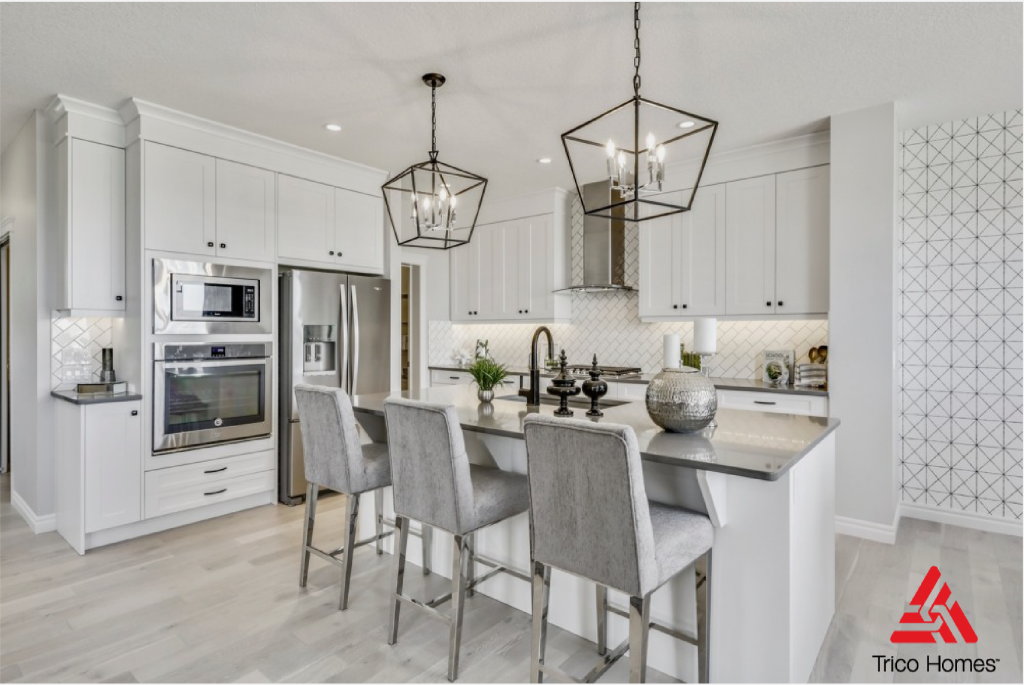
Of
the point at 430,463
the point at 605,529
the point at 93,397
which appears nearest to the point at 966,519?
the point at 605,529

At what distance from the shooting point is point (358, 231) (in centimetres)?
458

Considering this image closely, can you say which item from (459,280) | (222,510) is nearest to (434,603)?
(222,510)

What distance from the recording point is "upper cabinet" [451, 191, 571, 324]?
5.30 meters

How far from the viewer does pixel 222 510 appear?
3742 mm

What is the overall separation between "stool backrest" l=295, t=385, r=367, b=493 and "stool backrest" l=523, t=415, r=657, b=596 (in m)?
1.01

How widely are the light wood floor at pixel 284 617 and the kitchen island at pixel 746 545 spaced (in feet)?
0.47

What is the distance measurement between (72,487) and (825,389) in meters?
4.57

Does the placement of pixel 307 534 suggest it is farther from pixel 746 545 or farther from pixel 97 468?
pixel 746 545

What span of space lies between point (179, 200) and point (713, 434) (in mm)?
3358

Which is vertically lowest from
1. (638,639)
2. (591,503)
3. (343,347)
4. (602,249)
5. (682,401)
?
(638,639)

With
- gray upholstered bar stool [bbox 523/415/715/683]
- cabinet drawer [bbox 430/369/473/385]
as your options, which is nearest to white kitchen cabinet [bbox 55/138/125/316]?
cabinet drawer [bbox 430/369/473/385]

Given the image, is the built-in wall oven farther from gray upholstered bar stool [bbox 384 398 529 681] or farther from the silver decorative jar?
the silver decorative jar

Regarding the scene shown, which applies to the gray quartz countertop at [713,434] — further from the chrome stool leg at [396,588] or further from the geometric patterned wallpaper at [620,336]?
the geometric patterned wallpaper at [620,336]

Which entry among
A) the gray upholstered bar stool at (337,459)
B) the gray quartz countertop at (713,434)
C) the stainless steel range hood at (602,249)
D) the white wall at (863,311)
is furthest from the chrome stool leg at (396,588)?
the stainless steel range hood at (602,249)
